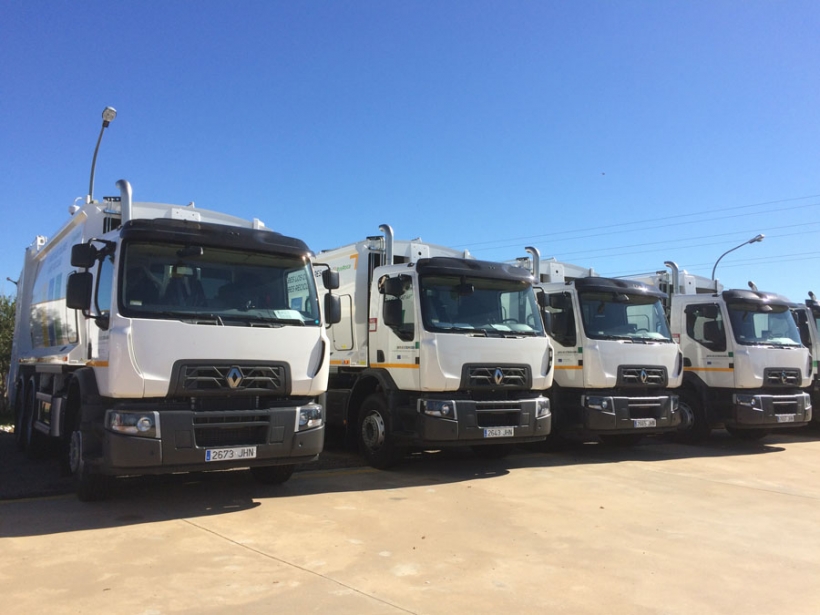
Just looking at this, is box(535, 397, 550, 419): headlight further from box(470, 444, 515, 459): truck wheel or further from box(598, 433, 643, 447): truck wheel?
box(598, 433, 643, 447): truck wheel

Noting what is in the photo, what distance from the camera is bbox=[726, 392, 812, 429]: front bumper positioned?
11.2 m

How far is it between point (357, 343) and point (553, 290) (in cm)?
331

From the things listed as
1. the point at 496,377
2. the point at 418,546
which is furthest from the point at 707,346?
the point at 418,546

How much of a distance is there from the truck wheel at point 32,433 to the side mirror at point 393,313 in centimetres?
495

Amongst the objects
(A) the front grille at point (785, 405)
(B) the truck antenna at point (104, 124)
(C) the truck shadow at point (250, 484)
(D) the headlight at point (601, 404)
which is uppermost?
(B) the truck antenna at point (104, 124)

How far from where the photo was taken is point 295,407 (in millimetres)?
6613

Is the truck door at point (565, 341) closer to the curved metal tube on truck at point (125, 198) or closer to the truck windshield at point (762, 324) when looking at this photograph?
the truck windshield at point (762, 324)

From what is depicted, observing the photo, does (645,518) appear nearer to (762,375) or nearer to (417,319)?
(417,319)

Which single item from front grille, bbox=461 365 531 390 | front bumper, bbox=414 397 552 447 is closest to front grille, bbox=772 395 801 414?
front bumper, bbox=414 397 552 447

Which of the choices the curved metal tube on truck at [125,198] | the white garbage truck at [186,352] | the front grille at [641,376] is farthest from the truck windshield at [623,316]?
the curved metal tube on truck at [125,198]

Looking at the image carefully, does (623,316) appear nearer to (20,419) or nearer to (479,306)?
(479,306)

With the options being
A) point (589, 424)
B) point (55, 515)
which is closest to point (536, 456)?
point (589, 424)

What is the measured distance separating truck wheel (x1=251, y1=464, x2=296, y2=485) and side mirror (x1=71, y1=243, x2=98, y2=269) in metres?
2.87

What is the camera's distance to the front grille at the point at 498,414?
27.2ft
